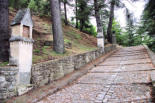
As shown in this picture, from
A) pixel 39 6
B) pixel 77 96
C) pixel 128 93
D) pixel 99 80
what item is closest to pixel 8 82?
pixel 77 96

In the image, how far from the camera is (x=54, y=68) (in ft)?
18.7

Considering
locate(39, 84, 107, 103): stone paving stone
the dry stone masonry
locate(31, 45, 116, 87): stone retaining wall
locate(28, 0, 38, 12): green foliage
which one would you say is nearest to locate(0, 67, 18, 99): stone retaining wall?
the dry stone masonry

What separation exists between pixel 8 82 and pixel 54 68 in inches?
77.7

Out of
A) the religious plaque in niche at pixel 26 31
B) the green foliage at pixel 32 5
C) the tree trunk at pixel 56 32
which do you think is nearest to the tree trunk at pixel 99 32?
the tree trunk at pixel 56 32

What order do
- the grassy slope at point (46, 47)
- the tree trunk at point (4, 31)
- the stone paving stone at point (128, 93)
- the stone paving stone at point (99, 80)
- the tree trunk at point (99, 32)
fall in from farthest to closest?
the tree trunk at point (99, 32) < the grassy slope at point (46, 47) < the stone paving stone at point (99, 80) < the tree trunk at point (4, 31) < the stone paving stone at point (128, 93)

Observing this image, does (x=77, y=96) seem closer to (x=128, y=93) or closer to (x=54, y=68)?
(x=128, y=93)

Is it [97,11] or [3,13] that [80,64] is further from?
[97,11]

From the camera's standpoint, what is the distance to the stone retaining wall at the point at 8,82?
3.96 metres

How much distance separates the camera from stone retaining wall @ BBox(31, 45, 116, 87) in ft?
15.9

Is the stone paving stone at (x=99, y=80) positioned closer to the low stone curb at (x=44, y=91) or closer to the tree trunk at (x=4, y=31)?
the low stone curb at (x=44, y=91)

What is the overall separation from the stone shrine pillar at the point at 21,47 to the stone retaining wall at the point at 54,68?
0.99 feet

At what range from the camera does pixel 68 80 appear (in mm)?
5875

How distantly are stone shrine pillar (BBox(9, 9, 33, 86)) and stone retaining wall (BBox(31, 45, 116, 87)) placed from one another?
30cm

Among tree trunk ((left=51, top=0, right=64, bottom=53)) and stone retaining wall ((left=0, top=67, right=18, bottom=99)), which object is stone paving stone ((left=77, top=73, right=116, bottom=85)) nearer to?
tree trunk ((left=51, top=0, right=64, bottom=53))
